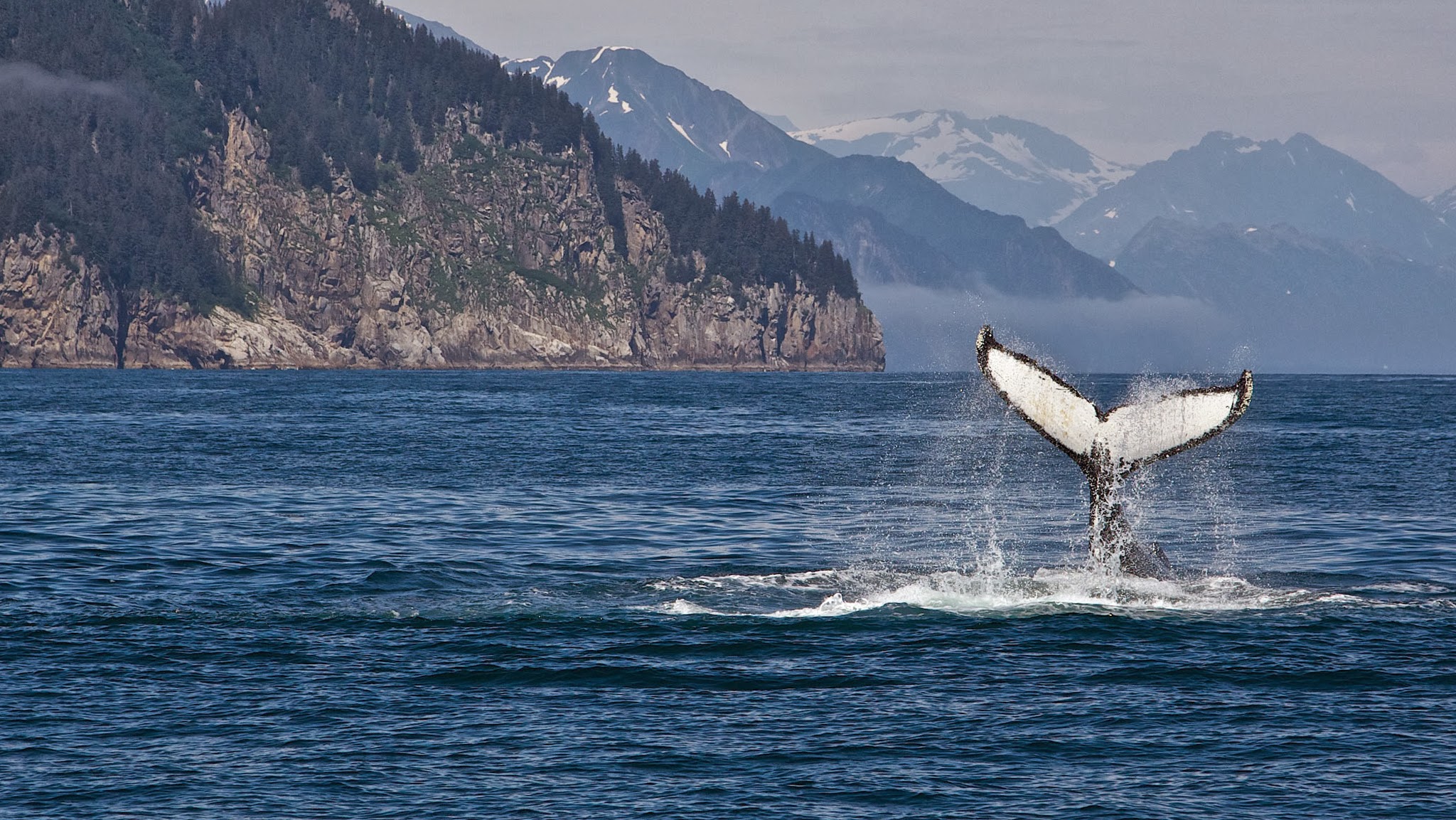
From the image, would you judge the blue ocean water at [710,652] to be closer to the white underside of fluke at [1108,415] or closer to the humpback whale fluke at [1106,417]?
the humpback whale fluke at [1106,417]

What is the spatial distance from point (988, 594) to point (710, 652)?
6519mm

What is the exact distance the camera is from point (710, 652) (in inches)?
Result: 858

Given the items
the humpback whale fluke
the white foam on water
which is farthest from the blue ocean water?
the humpback whale fluke

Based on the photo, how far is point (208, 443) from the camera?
6931 cm

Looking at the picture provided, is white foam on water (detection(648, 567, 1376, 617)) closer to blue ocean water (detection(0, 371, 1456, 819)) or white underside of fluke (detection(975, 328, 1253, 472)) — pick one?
blue ocean water (detection(0, 371, 1456, 819))

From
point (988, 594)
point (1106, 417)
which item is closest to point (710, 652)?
point (1106, 417)

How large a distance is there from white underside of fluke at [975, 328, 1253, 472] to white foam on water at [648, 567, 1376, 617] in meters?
4.75

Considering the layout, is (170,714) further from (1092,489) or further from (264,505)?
(264,505)

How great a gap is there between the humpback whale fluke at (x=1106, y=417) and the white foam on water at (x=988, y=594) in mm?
4047

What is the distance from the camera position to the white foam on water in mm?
24922

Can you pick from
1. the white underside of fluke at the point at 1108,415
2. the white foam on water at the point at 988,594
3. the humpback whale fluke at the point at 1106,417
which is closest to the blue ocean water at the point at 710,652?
the white foam on water at the point at 988,594

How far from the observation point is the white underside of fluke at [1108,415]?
18.8m

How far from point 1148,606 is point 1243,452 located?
4891cm

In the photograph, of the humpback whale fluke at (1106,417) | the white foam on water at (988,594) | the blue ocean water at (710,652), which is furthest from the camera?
the white foam on water at (988,594)
